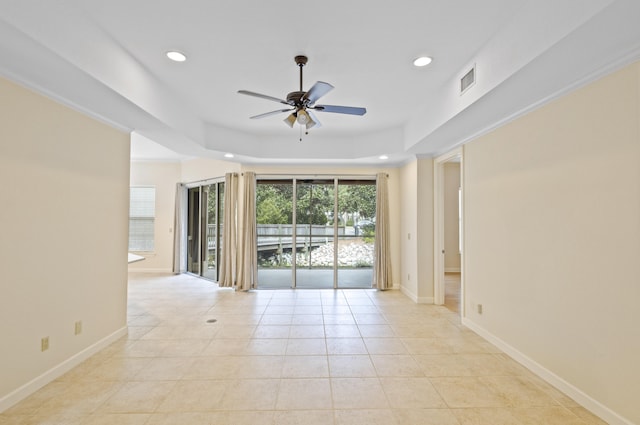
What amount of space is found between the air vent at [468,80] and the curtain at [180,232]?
20.9 feet

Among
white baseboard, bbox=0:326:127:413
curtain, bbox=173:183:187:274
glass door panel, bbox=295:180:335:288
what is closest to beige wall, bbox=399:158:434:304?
glass door panel, bbox=295:180:335:288

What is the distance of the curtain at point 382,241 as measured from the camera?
19.7 feet

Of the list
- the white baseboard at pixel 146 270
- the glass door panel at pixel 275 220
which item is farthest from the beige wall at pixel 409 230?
the white baseboard at pixel 146 270

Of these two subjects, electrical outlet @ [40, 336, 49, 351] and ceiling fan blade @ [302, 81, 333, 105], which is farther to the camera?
electrical outlet @ [40, 336, 49, 351]

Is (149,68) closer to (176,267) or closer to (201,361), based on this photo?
(201,361)

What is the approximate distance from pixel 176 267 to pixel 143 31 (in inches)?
231

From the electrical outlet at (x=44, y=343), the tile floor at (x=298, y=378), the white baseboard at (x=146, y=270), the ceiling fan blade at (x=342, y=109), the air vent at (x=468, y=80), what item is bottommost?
the tile floor at (x=298, y=378)

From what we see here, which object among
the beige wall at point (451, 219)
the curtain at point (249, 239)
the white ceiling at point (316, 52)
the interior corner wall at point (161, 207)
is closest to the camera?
the white ceiling at point (316, 52)

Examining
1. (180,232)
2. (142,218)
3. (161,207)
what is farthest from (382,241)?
(142,218)

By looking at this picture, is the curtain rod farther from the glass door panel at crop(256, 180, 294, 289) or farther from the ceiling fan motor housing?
the ceiling fan motor housing

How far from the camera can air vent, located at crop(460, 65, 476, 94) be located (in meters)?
2.76

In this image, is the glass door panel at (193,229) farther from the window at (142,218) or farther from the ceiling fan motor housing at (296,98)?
the ceiling fan motor housing at (296,98)

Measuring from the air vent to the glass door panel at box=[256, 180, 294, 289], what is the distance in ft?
12.7

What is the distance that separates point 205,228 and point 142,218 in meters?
1.76
